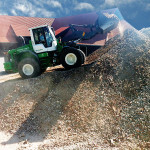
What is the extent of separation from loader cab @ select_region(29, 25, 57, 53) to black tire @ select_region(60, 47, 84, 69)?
2.75 ft

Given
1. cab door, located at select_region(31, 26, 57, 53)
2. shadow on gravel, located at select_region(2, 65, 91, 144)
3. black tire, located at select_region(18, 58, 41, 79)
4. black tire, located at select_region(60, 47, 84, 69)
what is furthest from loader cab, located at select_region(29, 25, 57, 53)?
shadow on gravel, located at select_region(2, 65, 91, 144)

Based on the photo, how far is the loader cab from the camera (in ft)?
27.6

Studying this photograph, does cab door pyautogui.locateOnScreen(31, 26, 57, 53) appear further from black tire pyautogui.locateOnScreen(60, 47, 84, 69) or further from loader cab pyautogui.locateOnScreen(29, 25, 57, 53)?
black tire pyautogui.locateOnScreen(60, 47, 84, 69)

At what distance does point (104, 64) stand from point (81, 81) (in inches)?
58.1

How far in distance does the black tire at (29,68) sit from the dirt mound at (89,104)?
653mm

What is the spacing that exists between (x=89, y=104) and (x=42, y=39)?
423 cm

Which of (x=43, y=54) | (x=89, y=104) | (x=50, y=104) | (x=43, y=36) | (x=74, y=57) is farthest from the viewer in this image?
(x=43, y=54)

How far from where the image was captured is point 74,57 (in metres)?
8.22

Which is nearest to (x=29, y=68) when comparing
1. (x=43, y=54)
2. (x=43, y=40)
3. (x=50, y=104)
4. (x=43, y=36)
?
(x=43, y=54)

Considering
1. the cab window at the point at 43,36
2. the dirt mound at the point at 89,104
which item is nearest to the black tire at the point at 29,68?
the dirt mound at the point at 89,104

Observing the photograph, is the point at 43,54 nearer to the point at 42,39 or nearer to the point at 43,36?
the point at 42,39

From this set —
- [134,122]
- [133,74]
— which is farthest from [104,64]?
[134,122]

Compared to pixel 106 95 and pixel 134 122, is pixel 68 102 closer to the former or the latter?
pixel 106 95

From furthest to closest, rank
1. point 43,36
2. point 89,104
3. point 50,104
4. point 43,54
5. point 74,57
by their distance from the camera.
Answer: point 43,54, point 43,36, point 74,57, point 50,104, point 89,104
